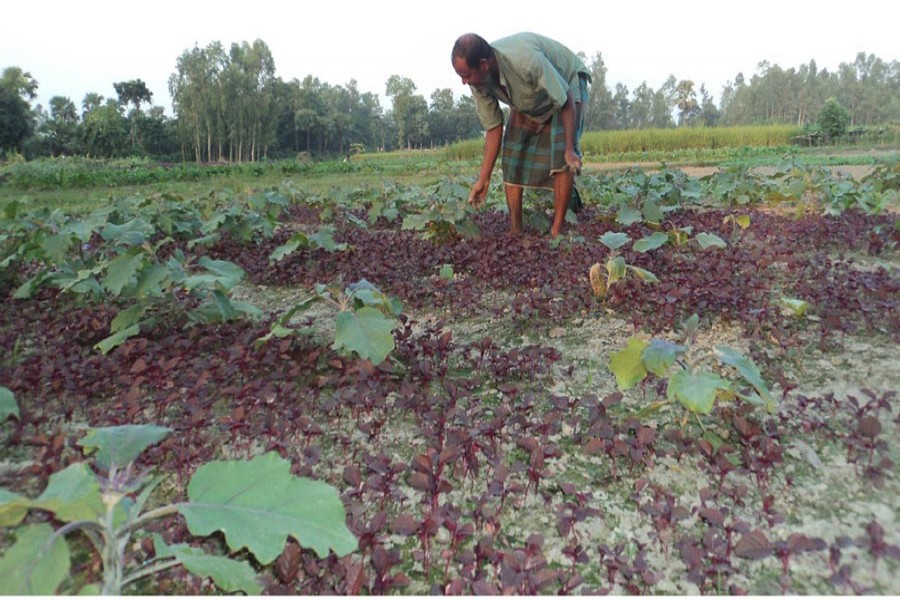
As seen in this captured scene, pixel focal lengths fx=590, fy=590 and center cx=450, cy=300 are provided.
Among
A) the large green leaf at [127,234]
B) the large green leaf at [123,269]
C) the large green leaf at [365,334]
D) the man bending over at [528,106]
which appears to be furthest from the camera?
the man bending over at [528,106]

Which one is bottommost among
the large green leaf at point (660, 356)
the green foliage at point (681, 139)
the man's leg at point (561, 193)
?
the large green leaf at point (660, 356)

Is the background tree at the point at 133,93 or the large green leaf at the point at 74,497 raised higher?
the background tree at the point at 133,93

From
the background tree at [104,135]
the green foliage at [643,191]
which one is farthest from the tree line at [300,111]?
the green foliage at [643,191]

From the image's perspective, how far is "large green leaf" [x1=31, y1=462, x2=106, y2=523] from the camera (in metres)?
0.91

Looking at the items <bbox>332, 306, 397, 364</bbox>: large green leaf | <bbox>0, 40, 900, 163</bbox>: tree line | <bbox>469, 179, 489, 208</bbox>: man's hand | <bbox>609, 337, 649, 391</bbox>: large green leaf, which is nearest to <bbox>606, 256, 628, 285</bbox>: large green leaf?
<bbox>609, 337, 649, 391</bbox>: large green leaf

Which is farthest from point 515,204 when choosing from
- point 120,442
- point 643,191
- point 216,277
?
point 120,442

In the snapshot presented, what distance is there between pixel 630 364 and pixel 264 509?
1.16 metres

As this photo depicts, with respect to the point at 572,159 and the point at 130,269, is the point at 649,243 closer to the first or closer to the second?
the point at 572,159

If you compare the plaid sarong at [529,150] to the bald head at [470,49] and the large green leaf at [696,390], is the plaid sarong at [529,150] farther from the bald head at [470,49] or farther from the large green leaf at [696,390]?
the large green leaf at [696,390]

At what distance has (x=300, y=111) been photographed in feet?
216

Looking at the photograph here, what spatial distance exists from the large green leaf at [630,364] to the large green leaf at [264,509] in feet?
3.26

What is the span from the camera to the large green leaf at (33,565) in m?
0.90

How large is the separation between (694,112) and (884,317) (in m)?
113

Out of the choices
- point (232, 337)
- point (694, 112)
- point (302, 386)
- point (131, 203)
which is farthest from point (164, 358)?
point (694, 112)
